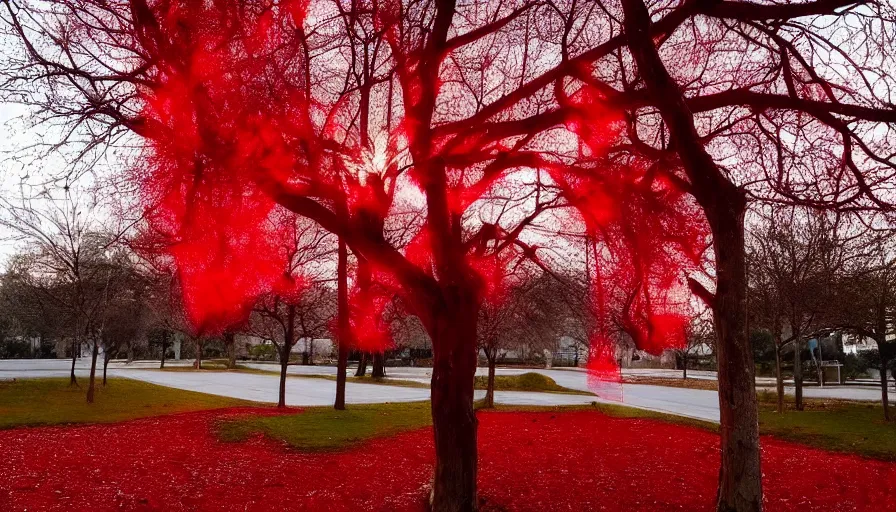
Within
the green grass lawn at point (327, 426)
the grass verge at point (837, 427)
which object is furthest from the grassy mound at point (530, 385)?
the green grass lawn at point (327, 426)

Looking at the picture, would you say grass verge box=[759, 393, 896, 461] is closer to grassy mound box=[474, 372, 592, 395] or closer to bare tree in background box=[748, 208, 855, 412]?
bare tree in background box=[748, 208, 855, 412]

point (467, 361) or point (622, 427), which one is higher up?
point (467, 361)

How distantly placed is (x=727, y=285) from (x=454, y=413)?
3.23 meters

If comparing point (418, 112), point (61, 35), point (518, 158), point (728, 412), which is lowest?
point (728, 412)

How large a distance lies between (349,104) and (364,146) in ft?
3.79

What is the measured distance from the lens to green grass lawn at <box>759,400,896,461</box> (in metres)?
12.4

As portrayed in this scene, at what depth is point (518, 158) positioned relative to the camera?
23.9 feet

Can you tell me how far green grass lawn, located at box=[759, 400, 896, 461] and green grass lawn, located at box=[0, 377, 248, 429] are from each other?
15.8 metres

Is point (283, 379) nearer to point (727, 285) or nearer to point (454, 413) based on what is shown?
point (454, 413)

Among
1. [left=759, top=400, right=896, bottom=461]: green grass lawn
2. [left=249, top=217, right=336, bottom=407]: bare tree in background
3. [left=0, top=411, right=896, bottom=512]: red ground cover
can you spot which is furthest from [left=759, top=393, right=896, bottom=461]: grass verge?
[left=249, top=217, right=336, bottom=407]: bare tree in background

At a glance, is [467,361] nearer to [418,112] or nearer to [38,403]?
[418,112]

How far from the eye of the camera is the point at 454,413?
686 centimetres

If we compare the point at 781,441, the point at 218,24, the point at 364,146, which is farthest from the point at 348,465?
the point at 781,441

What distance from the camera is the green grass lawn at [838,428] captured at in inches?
488
